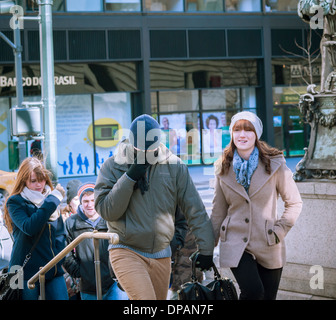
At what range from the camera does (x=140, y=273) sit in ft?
14.3

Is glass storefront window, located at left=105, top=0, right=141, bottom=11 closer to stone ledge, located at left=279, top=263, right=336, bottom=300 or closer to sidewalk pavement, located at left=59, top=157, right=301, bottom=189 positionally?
sidewalk pavement, located at left=59, top=157, right=301, bottom=189

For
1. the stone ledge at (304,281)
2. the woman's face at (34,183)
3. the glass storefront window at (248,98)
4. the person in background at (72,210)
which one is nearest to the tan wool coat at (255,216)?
the woman's face at (34,183)

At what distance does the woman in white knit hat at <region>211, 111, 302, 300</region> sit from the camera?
15.1ft

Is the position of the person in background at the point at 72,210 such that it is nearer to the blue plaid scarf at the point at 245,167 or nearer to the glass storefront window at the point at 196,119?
the blue plaid scarf at the point at 245,167

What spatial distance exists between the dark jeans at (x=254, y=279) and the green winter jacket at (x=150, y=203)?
30cm

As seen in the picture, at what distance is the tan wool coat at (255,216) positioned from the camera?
4.62 m

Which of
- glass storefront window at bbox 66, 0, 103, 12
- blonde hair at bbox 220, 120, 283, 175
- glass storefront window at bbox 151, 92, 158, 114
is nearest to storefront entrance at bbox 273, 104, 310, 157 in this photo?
glass storefront window at bbox 151, 92, 158, 114

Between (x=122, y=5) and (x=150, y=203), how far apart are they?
848 inches

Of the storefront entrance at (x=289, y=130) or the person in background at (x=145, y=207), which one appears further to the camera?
the storefront entrance at (x=289, y=130)

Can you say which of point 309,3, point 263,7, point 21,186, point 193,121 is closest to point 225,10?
point 263,7

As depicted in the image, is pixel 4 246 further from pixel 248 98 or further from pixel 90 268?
pixel 248 98

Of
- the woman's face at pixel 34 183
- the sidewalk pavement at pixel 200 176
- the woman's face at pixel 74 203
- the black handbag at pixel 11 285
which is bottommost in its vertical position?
the sidewalk pavement at pixel 200 176

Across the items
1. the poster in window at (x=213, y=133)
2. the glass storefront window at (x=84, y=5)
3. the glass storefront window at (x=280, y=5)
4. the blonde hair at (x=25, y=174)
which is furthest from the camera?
the glass storefront window at (x=280, y=5)
